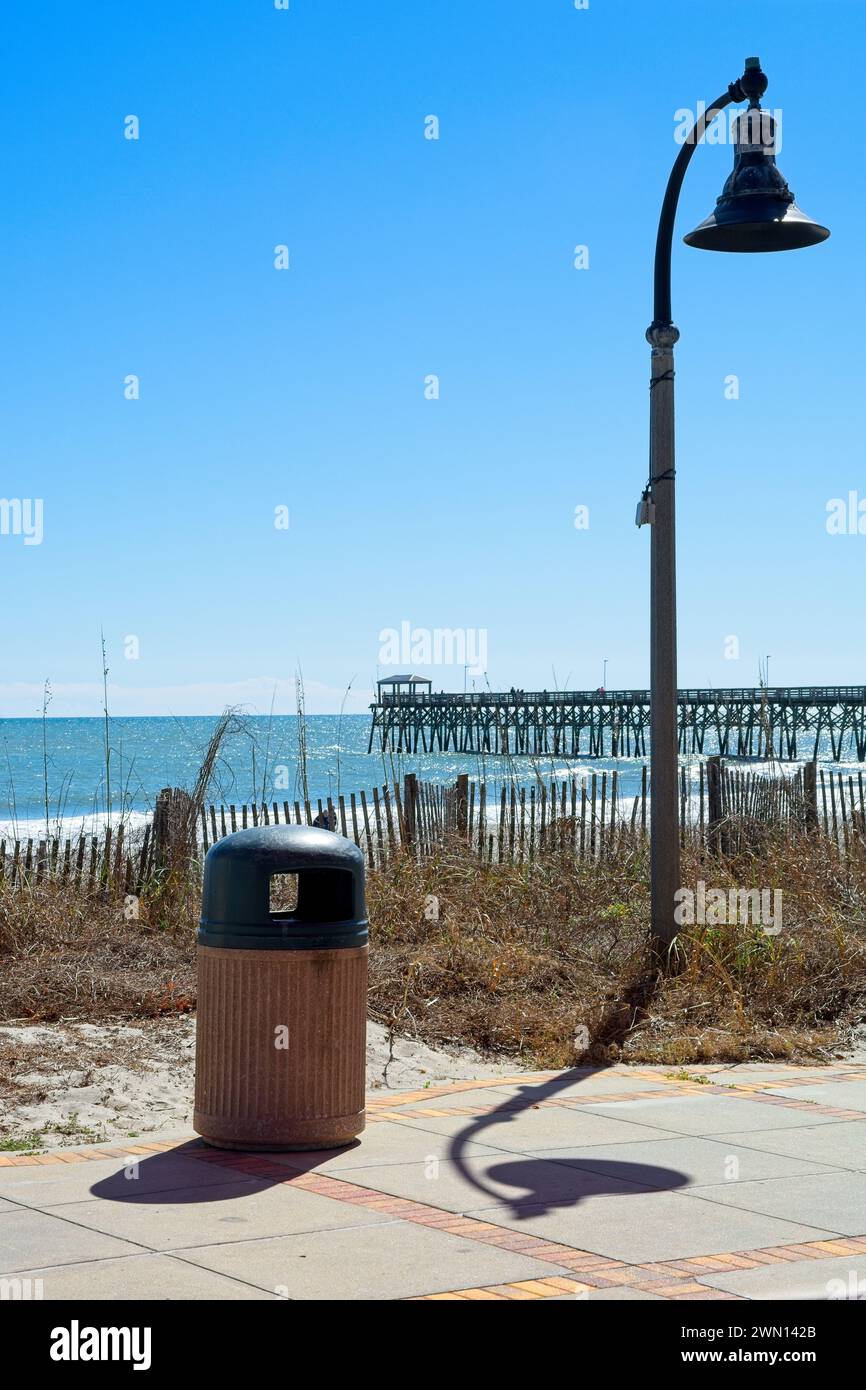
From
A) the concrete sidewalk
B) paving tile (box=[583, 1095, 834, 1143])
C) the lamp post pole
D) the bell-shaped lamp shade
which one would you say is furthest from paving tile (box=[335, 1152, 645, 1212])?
the bell-shaped lamp shade

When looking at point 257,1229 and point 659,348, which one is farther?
point 659,348

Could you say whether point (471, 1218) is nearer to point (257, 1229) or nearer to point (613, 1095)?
point (257, 1229)

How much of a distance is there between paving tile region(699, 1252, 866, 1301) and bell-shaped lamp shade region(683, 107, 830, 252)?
234 inches

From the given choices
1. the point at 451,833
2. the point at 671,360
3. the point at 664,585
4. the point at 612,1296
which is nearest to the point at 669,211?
the point at 671,360

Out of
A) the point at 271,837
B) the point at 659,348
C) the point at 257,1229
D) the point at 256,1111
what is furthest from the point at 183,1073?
the point at 659,348

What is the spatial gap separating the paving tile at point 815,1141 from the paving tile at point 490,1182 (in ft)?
2.98

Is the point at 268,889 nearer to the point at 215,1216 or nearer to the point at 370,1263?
the point at 215,1216

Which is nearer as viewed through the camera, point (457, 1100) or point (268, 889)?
point (268, 889)

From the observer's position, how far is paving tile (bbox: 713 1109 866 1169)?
5848mm

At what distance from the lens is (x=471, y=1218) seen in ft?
A: 16.1

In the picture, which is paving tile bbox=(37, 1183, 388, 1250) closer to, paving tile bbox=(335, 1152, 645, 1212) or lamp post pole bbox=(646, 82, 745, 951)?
paving tile bbox=(335, 1152, 645, 1212)

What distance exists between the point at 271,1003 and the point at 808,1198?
212 centimetres

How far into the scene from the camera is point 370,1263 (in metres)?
4.37
